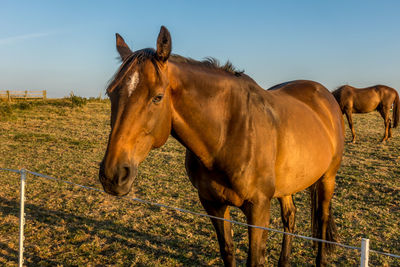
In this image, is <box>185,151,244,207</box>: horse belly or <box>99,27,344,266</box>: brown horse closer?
<box>99,27,344,266</box>: brown horse

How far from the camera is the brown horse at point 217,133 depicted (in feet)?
5.76

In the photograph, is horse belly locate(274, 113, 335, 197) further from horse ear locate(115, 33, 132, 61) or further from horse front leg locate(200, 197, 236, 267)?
horse ear locate(115, 33, 132, 61)

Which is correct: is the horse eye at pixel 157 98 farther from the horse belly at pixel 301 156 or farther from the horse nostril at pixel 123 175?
the horse belly at pixel 301 156

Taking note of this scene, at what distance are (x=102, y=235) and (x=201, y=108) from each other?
2.86 meters

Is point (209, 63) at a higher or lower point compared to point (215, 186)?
higher

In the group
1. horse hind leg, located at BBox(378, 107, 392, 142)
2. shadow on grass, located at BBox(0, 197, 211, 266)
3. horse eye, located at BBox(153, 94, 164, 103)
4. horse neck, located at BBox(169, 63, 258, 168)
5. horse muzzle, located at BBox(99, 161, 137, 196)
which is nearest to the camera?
horse muzzle, located at BBox(99, 161, 137, 196)

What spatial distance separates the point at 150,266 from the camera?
3.38 metres

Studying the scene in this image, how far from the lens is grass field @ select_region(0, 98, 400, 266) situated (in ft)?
11.9

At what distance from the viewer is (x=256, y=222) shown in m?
2.34

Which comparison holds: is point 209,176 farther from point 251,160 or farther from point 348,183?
point 348,183

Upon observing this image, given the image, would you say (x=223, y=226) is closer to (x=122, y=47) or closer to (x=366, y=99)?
(x=122, y=47)

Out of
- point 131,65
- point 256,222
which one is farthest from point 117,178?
point 256,222

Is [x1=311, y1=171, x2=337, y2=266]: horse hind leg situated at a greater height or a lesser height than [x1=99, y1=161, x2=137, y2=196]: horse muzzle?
lesser

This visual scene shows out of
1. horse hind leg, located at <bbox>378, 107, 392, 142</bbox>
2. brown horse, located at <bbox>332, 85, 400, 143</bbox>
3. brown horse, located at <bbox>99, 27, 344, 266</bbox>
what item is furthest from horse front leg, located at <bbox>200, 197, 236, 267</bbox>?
brown horse, located at <bbox>332, 85, 400, 143</bbox>
